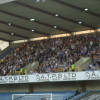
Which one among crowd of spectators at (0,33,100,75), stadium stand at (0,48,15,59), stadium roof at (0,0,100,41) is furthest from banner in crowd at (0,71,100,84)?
stadium stand at (0,48,15,59)

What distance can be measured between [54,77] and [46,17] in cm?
876

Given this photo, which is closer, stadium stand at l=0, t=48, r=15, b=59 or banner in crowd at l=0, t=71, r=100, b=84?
banner in crowd at l=0, t=71, r=100, b=84

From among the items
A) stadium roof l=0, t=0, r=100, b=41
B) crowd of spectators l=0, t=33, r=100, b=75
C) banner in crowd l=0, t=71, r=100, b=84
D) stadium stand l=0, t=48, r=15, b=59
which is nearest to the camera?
banner in crowd l=0, t=71, r=100, b=84

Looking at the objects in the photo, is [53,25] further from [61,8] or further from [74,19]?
[61,8]

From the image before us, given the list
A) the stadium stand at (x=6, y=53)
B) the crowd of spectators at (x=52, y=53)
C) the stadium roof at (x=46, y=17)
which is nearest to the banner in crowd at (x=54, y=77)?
the crowd of spectators at (x=52, y=53)

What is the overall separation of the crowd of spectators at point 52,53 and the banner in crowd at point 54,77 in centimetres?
202

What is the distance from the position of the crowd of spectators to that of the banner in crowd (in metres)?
2.02

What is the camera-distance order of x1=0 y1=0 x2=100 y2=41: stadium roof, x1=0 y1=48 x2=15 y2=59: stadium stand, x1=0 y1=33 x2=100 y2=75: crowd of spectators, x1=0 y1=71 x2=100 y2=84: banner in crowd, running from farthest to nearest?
1. x1=0 y1=48 x2=15 y2=59: stadium stand
2. x1=0 y1=33 x2=100 y2=75: crowd of spectators
3. x1=0 y1=0 x2=100 y2=41: stadium roof
4. x1=0 y1=71 x2=100 y2=84: banner in crowd

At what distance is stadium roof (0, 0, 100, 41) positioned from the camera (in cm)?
3153

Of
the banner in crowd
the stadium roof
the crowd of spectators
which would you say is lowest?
the banner in crowd

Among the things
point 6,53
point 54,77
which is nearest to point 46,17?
point 54,77

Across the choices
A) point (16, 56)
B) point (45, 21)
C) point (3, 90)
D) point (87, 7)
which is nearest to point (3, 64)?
point (16, 56)

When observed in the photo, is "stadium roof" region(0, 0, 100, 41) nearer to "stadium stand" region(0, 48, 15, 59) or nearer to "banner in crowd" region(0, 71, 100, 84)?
"stadium stand" region(0, 48, 15, 59)

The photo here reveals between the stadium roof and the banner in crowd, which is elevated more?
the stadium roof
